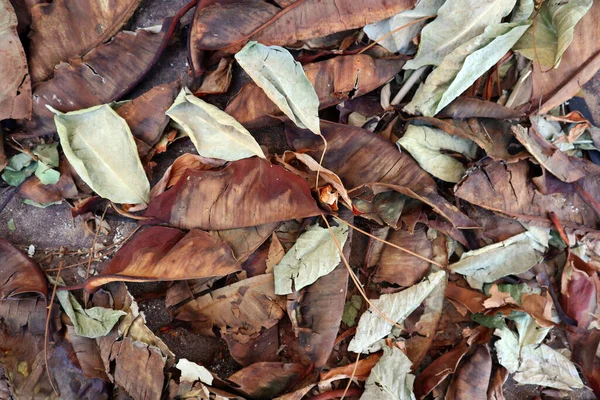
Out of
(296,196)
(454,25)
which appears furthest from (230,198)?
(454,25)

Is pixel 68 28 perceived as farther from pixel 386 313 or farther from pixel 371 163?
pixel 386 313

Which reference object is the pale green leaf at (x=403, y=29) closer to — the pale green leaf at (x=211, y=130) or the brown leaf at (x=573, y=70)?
the brown leaf at (x=573, y=70)

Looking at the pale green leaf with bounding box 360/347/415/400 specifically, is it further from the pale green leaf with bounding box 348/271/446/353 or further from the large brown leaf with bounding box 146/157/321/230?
the large brown leaf with bounding box 146/157/321/230

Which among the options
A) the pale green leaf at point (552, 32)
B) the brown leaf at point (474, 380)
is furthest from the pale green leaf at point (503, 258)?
the pale green leaf at point (552, 32)

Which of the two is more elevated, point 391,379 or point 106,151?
point 106,151

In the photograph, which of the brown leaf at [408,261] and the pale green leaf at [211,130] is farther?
the brown leaf at [408,261]

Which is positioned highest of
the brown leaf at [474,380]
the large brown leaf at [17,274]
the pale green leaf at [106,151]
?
the pale green leaf at [106,151]
